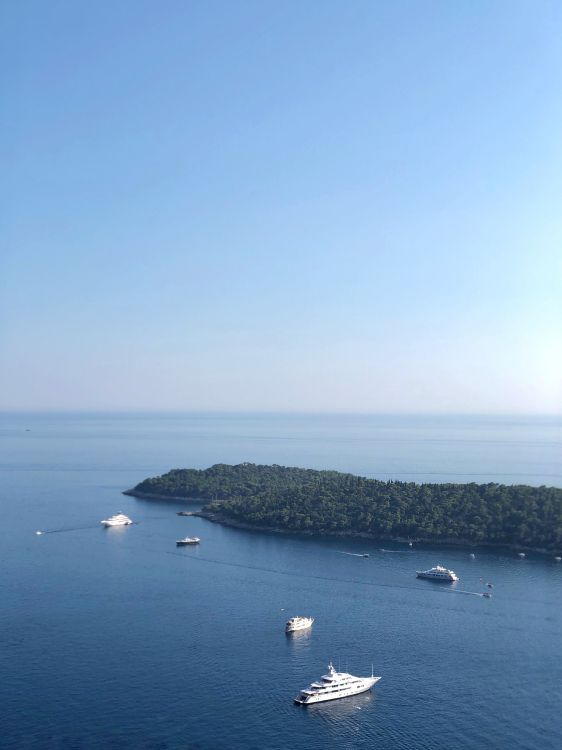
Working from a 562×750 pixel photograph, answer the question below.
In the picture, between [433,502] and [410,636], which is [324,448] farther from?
[410,636]

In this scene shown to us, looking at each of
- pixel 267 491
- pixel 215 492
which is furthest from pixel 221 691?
pixel 215 492

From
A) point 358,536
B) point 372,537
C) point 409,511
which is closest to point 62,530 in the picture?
point 358,536

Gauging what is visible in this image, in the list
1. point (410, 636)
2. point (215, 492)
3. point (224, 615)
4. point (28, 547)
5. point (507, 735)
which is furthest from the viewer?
point (215, 492)

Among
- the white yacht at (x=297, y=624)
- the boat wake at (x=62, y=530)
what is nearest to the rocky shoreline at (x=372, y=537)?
the boat wake at (x=62, y=530)

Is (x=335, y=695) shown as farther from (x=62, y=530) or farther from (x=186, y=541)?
(x=62, y=530)

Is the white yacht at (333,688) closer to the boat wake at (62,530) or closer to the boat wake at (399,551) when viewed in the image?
the boat wake at (399,551)
